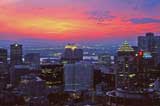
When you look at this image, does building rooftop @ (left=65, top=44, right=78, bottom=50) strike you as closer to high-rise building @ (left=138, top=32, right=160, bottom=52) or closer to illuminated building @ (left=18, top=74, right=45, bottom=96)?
high-rise building @ (left=138, top=32, right=160, bottom=52)

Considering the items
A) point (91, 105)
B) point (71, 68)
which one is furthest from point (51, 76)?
point (91, 105)

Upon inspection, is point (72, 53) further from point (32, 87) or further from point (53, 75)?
point (32, 87)

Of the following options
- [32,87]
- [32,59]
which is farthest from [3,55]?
[32,87]


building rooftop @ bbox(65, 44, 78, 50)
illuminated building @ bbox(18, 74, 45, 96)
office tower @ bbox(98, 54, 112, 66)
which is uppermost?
building rooftop @ bbox(65, 44, 78, 50)

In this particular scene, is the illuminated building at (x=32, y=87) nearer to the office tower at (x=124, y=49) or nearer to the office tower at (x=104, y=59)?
the office tower at (x=124, y=49)

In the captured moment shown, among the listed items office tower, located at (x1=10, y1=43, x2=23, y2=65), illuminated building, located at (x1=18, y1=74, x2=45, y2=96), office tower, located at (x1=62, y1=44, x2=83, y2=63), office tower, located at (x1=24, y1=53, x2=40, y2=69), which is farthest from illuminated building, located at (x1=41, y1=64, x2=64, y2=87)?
office tower, located at (x1=62, y1=44, x2=83, y2=63)

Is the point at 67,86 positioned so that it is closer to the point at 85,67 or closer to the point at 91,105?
the point at 85,67
